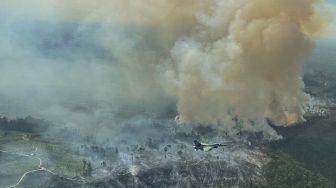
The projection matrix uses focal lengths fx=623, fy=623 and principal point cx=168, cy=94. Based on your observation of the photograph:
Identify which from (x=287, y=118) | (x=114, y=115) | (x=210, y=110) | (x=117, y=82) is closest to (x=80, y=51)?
(x=117, y=82)

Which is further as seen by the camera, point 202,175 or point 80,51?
point 80,51

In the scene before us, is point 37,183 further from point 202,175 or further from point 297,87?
point 297,87

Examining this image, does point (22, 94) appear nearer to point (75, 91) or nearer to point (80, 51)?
point (75, 91)

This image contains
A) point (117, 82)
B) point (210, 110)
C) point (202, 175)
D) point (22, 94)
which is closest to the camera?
point (202, 175)

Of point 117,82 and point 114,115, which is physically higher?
point 117,82

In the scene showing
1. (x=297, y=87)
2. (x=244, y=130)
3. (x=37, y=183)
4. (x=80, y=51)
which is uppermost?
(x=80, y=51)

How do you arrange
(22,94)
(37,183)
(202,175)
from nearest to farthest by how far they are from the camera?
(37,183) < (202,175) < (22,94)

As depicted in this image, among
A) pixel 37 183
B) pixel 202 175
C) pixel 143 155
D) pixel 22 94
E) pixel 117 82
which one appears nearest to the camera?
pixel 37 183

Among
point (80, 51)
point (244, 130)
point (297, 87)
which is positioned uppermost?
point (80, 51)

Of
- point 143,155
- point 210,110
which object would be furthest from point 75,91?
point 143,155
